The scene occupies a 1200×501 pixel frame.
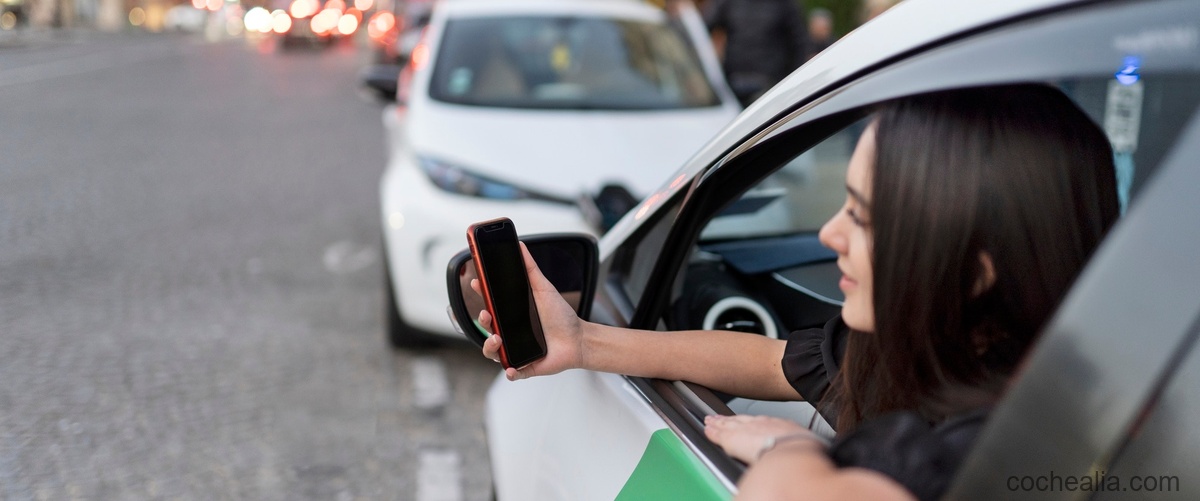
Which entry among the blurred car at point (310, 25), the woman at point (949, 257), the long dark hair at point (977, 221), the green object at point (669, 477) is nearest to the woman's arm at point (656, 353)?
the green object at point (669, 477)

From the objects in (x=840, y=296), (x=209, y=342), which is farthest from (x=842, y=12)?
(x=840, y=296)

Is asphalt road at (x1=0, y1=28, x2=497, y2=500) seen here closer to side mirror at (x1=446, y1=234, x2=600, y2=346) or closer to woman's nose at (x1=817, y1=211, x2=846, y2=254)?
side mirror at (x1=446, y1=234, x2=600, y2=346)

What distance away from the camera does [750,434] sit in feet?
4.38

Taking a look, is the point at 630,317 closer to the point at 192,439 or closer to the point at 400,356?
the point at 192,439

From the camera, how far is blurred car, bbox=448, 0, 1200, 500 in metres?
0.88

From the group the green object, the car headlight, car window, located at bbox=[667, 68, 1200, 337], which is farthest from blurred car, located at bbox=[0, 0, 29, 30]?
the green object

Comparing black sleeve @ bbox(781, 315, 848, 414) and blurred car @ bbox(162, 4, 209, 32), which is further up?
black sleeve @ bbox(781, 315, 848, 414)

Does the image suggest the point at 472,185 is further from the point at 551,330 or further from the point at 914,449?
the point at 914,449

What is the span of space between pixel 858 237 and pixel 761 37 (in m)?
6.85

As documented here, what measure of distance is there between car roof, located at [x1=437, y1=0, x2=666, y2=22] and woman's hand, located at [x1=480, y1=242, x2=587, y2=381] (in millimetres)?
4316

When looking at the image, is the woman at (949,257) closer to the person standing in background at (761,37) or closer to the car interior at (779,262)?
→ the car interior at (779,262)

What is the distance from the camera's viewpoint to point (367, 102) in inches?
650

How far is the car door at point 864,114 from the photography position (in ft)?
3.07

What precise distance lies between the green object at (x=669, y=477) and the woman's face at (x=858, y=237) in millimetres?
251
